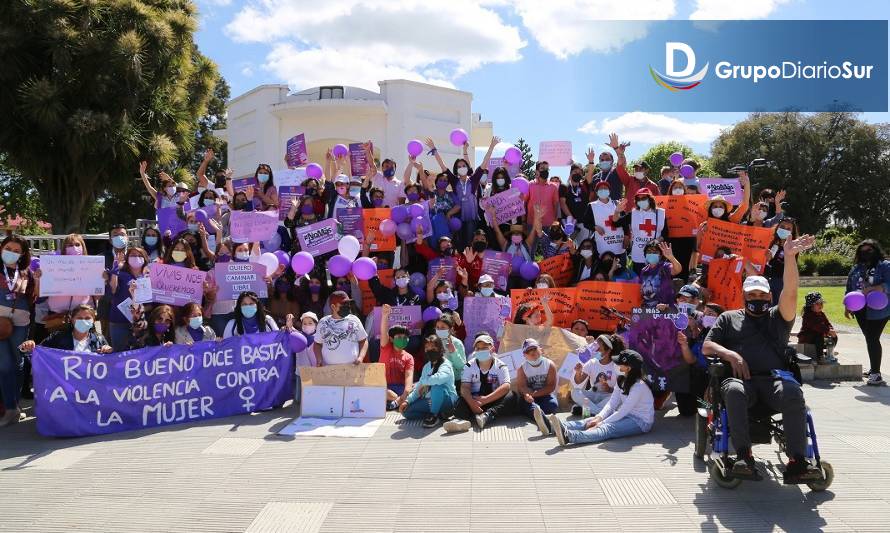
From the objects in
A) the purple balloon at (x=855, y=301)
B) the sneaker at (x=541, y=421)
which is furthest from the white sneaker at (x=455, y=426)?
the purple balloon at (x=855, y=301)

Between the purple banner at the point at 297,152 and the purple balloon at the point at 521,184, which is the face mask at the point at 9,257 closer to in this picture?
the purple banner at the point at 297,152

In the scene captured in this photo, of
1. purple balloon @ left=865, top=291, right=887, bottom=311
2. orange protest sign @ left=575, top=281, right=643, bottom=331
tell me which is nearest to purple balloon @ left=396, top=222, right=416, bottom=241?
orange protest sign @ left=575, top=281, right=643, bottom=331

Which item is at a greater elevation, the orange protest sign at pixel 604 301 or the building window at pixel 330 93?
the building window at pixel 330 93

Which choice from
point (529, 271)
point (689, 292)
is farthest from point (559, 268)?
point (689, 292)

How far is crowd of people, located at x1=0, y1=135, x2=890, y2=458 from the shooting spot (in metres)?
7.21

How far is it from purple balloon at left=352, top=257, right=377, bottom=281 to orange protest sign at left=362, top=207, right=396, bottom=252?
98 cm

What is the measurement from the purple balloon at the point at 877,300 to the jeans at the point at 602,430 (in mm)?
4422

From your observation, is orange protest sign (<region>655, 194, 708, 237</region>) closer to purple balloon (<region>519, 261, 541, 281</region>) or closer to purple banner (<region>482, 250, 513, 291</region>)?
purple balloon (<region>519, 261, 541, 281</region>)

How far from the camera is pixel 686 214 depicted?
10.0 m

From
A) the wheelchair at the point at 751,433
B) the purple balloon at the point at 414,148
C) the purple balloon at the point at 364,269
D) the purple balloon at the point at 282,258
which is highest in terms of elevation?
the purple balloon at the point at 414,148

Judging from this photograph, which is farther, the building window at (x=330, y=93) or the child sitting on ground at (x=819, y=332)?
the building window at (x=330, y=93)

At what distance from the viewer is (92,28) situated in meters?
19.5

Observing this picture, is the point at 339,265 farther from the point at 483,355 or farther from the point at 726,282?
the point at 726,282

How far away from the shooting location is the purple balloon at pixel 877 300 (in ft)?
28.9
